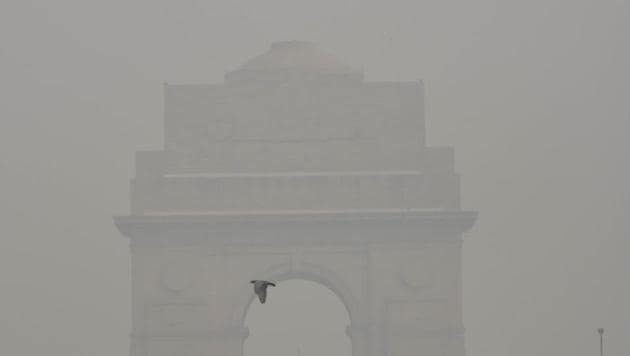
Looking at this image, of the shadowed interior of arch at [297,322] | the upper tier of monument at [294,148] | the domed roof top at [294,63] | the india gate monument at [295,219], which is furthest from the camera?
the shadowed interior of arch at [297,322]

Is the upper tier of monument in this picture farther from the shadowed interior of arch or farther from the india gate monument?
the shadowed interior of arch

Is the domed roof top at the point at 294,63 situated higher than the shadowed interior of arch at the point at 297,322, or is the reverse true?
the domed roof top at the point at 294,63

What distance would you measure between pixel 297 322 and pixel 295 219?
4717 cm

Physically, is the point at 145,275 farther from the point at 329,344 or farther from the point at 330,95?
the point at 329,344

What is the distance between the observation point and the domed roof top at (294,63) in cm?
7475

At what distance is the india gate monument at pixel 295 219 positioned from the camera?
73.0 meters

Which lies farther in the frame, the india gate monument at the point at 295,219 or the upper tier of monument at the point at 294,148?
the upper tier of monument at the point at 294,148

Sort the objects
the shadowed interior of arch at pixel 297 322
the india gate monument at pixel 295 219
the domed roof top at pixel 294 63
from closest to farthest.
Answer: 1. the india gate monument at pixel 295 219
2. the domed roof top at pixel 294 63
3. the shadowed interior of arch at pixel 297 322

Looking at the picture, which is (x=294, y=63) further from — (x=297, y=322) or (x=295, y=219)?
(x=297, y=322)

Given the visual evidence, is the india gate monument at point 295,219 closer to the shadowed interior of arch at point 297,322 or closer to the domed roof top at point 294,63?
the domed roof top at point 294,63

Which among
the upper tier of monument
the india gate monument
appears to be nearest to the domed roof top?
the upper tier of monument

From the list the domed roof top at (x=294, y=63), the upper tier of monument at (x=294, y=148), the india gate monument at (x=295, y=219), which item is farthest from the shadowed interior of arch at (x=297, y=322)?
the india gate monument at (x=295, y=219)

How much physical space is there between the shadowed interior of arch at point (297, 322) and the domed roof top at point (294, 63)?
4169 centimetres

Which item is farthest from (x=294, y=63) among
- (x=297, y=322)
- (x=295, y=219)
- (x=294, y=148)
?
(x=297, y=322)
